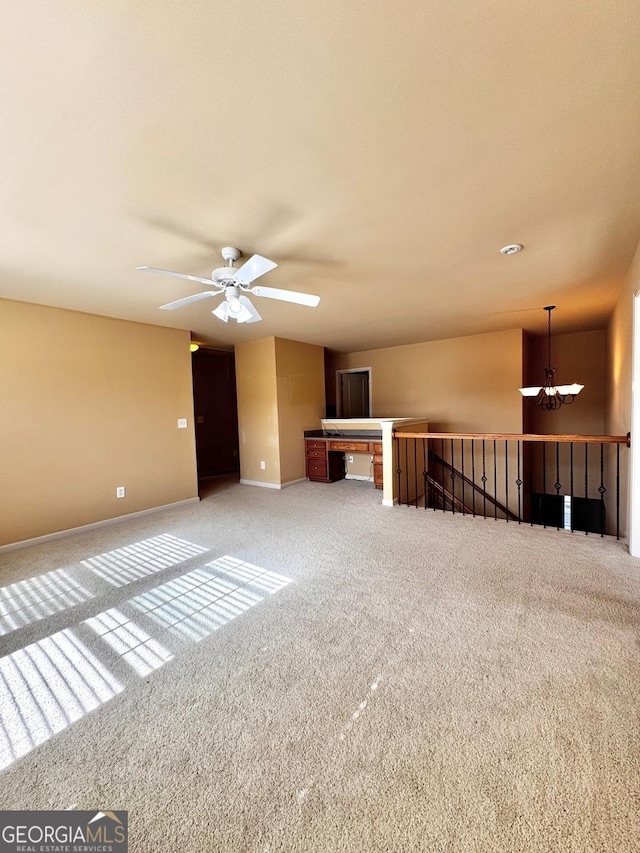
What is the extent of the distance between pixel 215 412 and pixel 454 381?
495cm

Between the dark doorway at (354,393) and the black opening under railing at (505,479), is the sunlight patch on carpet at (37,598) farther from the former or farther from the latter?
the dark doorway at (354,393)

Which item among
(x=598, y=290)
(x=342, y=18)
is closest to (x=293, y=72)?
(x=342, y=18)

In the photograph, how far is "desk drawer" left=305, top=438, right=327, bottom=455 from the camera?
5.94m

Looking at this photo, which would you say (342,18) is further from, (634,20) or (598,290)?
(598,290)

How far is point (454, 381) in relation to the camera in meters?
6.10

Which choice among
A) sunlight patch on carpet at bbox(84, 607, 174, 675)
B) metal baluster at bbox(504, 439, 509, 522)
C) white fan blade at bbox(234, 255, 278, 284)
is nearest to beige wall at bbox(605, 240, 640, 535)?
metal baluster at bbox(504, 439, 509, 522)

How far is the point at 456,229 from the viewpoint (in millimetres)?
2322

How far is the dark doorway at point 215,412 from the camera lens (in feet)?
23.5

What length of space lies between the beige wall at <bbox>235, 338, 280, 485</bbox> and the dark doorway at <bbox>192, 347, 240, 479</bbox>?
140 cm

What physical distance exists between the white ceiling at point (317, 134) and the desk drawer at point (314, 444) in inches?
135

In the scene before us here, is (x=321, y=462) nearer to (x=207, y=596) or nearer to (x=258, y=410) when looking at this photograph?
(x=258, y=410)

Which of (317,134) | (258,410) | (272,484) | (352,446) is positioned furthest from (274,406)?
(317,134)

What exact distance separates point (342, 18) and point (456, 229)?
1.53 m

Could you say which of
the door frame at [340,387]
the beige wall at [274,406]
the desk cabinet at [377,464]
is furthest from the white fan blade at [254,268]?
the door frame at [340,387]
